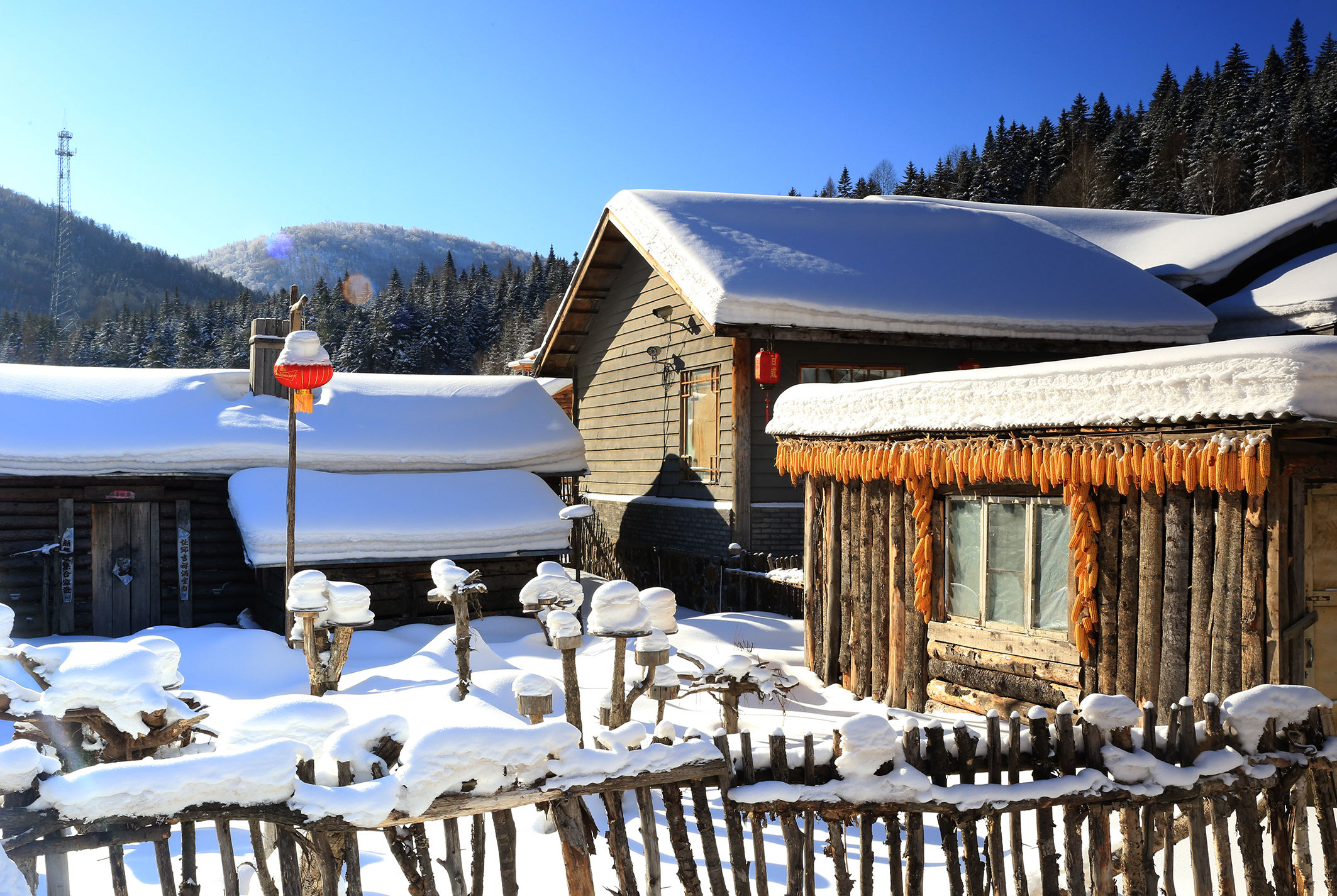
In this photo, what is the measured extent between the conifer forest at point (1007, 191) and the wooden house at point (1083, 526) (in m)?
34.8

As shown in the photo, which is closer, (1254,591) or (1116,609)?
(1254,591)

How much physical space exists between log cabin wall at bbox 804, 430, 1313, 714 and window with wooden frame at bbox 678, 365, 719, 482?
5.13 m

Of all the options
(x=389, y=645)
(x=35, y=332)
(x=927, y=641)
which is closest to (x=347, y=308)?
(x=35, y=332)

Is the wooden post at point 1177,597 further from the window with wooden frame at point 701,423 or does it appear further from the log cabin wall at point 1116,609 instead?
the window with wooden frame at point 701,423

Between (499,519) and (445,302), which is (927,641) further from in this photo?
(445,302)

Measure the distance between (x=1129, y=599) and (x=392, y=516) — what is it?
9.00 meters

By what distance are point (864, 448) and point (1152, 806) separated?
4.48 meters

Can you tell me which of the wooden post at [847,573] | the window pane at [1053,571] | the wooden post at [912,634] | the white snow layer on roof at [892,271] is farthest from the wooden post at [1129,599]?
the white snow layer on roof at [892,271]

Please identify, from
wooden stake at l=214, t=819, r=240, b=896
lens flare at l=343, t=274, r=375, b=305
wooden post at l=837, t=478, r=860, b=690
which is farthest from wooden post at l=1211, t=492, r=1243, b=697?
lens flare at l=343, t=274, r=375, b=305

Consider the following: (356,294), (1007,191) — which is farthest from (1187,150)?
(356,294)

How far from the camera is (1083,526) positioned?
6211 millimetres

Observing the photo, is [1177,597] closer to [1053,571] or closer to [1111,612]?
[1111,612]

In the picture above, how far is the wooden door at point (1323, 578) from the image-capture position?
5621 mm

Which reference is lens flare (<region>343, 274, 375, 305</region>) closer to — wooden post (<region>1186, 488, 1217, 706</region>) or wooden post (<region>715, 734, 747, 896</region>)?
wooden post (<region>1186, 488, 1217, 706</region>)
